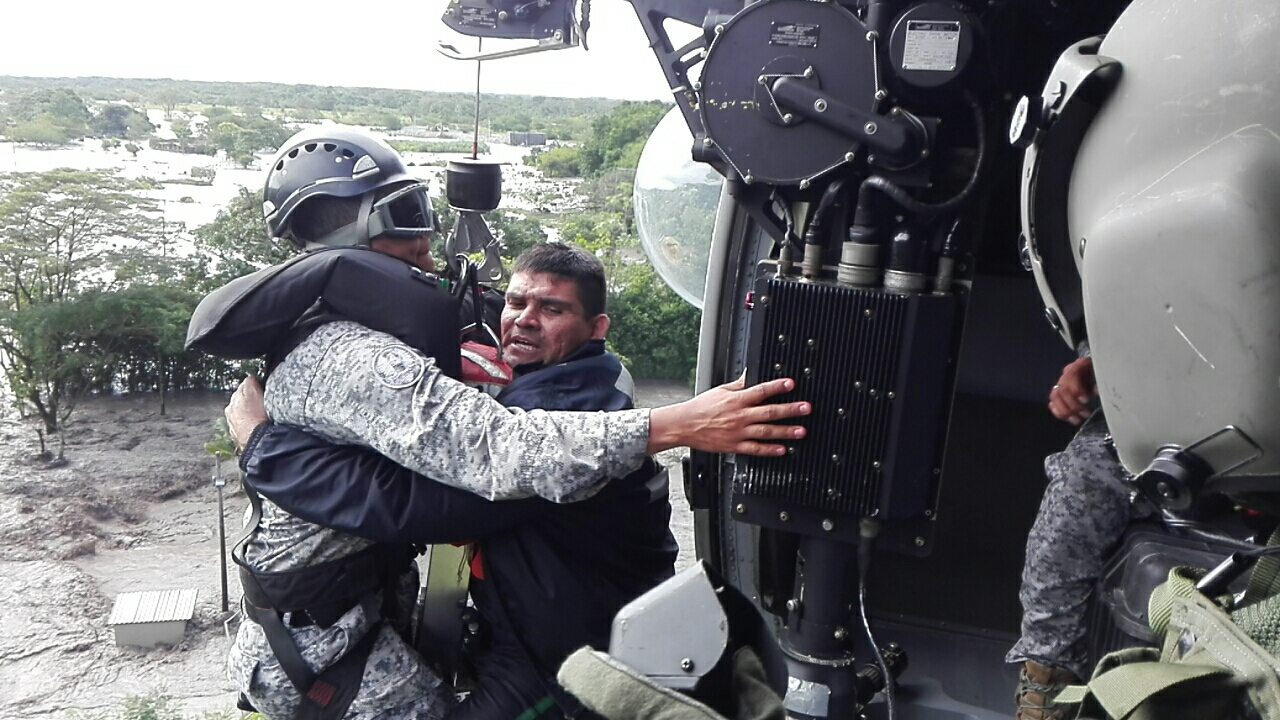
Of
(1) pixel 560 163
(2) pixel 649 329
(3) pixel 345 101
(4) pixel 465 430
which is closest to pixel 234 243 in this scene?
(3) pixel 345 101

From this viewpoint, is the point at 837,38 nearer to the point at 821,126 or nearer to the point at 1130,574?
the point at 821,126

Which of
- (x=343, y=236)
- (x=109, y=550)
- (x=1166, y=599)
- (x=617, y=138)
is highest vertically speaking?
(x=617, y=138)

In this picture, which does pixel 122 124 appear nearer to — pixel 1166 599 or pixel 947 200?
pixel 947 200

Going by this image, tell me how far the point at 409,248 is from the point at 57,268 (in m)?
10.8

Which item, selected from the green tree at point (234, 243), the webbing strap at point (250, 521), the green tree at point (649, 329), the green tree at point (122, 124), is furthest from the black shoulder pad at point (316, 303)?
the green tree at point (122, 124)

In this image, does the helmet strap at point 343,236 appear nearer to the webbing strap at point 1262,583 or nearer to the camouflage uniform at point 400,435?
the camouflage uniform at point 400,435

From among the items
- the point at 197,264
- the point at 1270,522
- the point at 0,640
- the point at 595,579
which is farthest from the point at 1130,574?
the point at 197,264

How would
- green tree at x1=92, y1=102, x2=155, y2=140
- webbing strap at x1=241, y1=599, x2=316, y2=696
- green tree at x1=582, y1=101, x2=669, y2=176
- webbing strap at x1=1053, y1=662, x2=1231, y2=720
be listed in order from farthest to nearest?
green tree at x1=92, y1=102, x2=155, y2=140, green tree at x1=582, y1=101, x2=669, y2=176, webbing strap at x1=241, y1=599, x2=316, y2=696, webbing strap at x1=1053, y1=662, x2=1231, y2=720

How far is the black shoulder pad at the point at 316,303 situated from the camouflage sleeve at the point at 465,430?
0.26ft

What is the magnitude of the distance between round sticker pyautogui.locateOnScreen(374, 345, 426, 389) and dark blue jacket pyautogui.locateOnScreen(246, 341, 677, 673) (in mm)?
204

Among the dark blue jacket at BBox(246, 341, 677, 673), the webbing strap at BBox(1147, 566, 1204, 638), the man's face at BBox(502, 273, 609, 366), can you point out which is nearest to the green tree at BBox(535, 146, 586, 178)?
the man's face at BBox(502, 273, 609, 366)

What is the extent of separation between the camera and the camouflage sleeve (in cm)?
209

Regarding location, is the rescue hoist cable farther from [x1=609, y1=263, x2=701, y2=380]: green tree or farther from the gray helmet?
[x1=609, y1=263, x2=701, y2=380]: green tree

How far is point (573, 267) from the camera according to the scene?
2525mm
